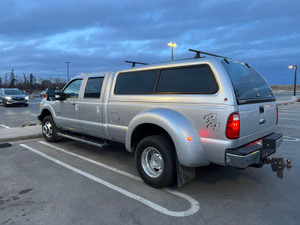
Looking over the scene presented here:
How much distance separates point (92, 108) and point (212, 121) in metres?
2.83

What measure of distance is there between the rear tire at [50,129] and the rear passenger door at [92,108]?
160 centimetres

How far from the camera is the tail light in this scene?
3.00m

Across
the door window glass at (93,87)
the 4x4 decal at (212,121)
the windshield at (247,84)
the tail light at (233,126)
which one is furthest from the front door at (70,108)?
the tail light at (233,126)

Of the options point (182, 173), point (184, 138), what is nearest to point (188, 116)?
point (184, 138)

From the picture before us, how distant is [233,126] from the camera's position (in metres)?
3.02

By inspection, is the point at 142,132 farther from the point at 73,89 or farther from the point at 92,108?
the point at 73,89

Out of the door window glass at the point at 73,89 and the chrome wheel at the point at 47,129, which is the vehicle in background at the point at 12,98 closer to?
the chrome wheel at the point at 47,129

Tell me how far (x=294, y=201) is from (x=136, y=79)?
3.13 m

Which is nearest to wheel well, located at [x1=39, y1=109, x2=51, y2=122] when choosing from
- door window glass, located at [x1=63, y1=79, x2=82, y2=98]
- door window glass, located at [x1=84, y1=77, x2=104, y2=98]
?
door window glass, located at [x1=63, y1=79, x2=82, y2=98]

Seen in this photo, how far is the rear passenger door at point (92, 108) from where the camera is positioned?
4.89 meters

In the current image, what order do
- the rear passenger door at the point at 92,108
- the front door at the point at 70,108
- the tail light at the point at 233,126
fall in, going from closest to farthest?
1. the tail light at the point at 233,126
2. the rear passenger door at the point at 92,108
3. the front door at the point at 70,108

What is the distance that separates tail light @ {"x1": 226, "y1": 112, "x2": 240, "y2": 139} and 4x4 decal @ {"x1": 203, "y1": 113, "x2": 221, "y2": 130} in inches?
5.3

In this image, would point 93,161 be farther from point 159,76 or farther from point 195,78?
point 195,78

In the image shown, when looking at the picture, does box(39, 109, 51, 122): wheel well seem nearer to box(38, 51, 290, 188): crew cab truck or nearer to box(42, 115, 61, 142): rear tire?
box(42, 115, 61, 142): rear tire
